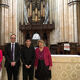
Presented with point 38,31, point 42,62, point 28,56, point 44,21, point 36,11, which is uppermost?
point 36,11

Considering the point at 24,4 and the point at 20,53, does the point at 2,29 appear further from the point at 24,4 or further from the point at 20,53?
the point at 20,53

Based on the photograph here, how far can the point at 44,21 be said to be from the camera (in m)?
17.8

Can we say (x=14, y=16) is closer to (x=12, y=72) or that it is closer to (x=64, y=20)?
(x=64, y=20)

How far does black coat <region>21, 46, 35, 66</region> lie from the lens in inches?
150

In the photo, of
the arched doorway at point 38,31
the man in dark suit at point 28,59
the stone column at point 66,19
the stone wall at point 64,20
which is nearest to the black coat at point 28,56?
the man in dark suit at point 28,59

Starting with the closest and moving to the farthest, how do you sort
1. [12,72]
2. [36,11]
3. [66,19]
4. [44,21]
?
[12,72] < [66,19] < [44,21] < [36,11]

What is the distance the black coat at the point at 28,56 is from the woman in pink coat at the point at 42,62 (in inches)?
5.3

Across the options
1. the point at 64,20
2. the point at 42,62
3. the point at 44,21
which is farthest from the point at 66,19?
the point at 42,62

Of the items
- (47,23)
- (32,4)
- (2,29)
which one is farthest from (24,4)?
(2,29)

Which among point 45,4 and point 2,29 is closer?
point 2,29

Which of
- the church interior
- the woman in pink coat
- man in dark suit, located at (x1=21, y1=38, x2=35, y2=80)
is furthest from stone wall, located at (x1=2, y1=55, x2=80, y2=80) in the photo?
the church interior

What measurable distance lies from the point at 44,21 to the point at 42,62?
46.9 feet

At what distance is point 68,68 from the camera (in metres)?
4.61

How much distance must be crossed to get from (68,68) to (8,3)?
12.9 meters
